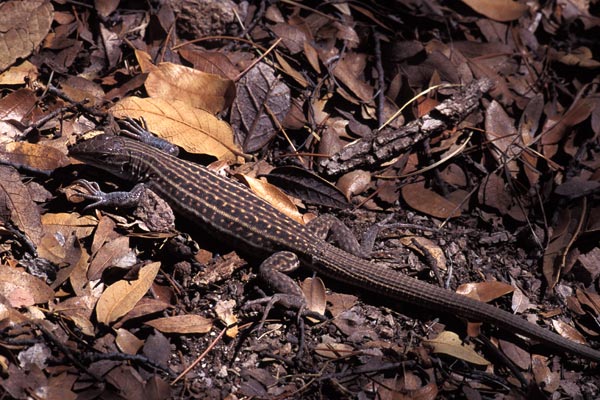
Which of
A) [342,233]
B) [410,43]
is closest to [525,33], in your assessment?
[410,43]

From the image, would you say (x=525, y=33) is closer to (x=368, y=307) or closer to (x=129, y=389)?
(x=368, y=307)

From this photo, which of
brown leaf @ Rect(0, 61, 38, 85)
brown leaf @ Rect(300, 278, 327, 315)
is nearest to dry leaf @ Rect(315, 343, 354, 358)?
brown leaf @ Rect(300, 278, 327, 315)

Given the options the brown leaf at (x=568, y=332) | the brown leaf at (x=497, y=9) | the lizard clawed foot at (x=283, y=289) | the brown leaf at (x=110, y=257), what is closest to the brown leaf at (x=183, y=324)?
the lizard clawed foot at (x=283, y=289)

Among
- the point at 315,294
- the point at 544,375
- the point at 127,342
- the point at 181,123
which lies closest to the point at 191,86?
the point at 181,123

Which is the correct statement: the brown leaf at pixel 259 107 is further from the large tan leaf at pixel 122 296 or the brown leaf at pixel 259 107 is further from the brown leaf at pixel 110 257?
the large tan leaf at pixel 122 296

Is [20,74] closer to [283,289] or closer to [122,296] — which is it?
[122,296]

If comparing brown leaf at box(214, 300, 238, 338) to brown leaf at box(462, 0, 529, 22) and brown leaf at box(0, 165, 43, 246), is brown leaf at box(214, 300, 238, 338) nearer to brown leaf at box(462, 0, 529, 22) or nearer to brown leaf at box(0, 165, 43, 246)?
brown leaf at box(0, 165, 43, 246)
